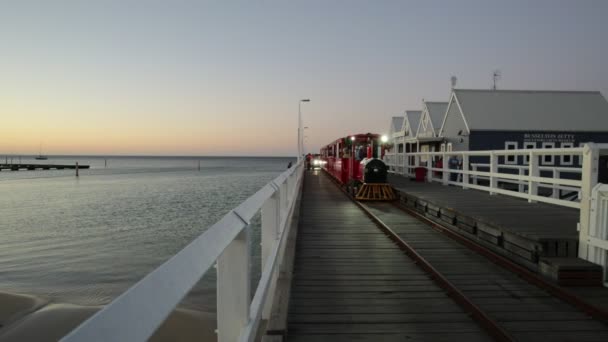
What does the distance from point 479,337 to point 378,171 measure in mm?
11721

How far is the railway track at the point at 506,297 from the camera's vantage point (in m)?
3.96

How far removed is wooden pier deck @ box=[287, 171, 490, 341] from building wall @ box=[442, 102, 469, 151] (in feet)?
74.4

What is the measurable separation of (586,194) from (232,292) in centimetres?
532

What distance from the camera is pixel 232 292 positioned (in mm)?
2521

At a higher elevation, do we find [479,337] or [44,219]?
[479,337]

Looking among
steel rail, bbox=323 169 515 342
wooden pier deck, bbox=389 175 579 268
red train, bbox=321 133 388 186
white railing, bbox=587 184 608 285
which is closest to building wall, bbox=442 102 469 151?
red train, bbox=321 133 388 186

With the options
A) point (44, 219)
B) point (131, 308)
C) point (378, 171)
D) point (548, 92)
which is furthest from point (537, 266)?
point (548, 92)

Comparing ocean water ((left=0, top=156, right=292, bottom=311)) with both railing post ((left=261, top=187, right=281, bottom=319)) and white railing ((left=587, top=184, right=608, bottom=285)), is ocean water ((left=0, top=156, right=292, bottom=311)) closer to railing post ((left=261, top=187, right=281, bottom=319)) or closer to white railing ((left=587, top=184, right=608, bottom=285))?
railing post ((left=261, top=187, right=281, bottom=319))

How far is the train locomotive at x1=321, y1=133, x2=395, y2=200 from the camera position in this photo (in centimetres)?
1548

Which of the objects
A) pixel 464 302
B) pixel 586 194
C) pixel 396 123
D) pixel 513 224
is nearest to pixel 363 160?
pixel 513 224

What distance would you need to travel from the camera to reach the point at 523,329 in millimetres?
4027

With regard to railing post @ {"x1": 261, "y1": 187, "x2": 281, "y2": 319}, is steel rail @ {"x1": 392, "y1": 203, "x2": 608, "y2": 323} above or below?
below

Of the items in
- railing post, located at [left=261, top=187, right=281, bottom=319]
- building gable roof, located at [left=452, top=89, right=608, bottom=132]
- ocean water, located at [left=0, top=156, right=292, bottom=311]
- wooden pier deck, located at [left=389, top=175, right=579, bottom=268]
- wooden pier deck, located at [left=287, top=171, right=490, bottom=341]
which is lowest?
ocean water, located at [left=0, top=156, right=292, bottom=311]

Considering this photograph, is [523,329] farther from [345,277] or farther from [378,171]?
[378,171]
